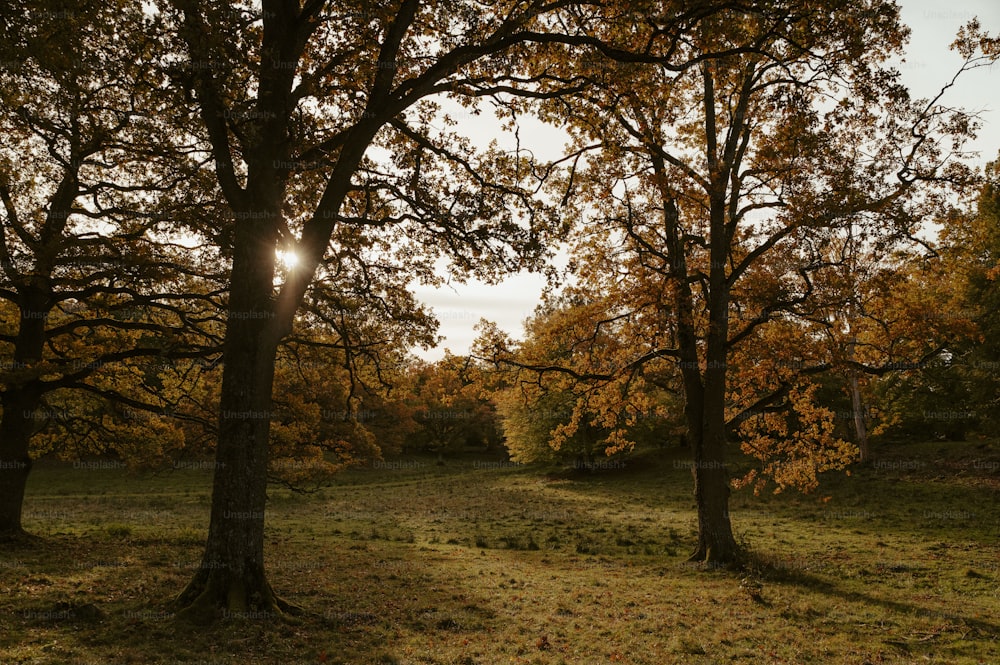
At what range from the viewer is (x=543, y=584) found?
12.5 m

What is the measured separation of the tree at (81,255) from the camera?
11.8m

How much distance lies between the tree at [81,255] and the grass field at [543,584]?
144 inches

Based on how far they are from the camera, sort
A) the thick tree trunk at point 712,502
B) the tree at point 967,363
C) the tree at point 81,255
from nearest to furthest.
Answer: the tree at point 81,255
the thick tree trunk at point 712,502
the tree at point 967,363

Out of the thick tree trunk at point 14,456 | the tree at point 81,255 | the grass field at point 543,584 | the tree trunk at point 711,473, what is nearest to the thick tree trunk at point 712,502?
the tree trunk at point 711,473

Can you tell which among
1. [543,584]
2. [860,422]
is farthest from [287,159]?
[860,422]

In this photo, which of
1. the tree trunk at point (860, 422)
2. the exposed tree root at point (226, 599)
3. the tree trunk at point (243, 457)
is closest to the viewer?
the exposed tree root at point (226, 599)

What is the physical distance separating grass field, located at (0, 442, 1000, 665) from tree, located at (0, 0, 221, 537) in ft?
12.0

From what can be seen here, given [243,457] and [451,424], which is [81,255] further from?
[451,424]

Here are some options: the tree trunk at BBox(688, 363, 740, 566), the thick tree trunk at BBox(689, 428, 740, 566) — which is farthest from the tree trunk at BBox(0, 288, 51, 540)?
the thick tree trunk at BBox(689, 428, 740, 566)

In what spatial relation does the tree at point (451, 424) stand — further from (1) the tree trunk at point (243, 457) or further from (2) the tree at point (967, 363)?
(1) the tree trunk at point (243, 457)

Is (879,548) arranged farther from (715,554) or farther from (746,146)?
(746,146)

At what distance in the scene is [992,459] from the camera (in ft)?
92.4

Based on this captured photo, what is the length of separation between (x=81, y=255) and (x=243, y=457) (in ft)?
21.0

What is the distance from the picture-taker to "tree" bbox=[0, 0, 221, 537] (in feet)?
38.7
